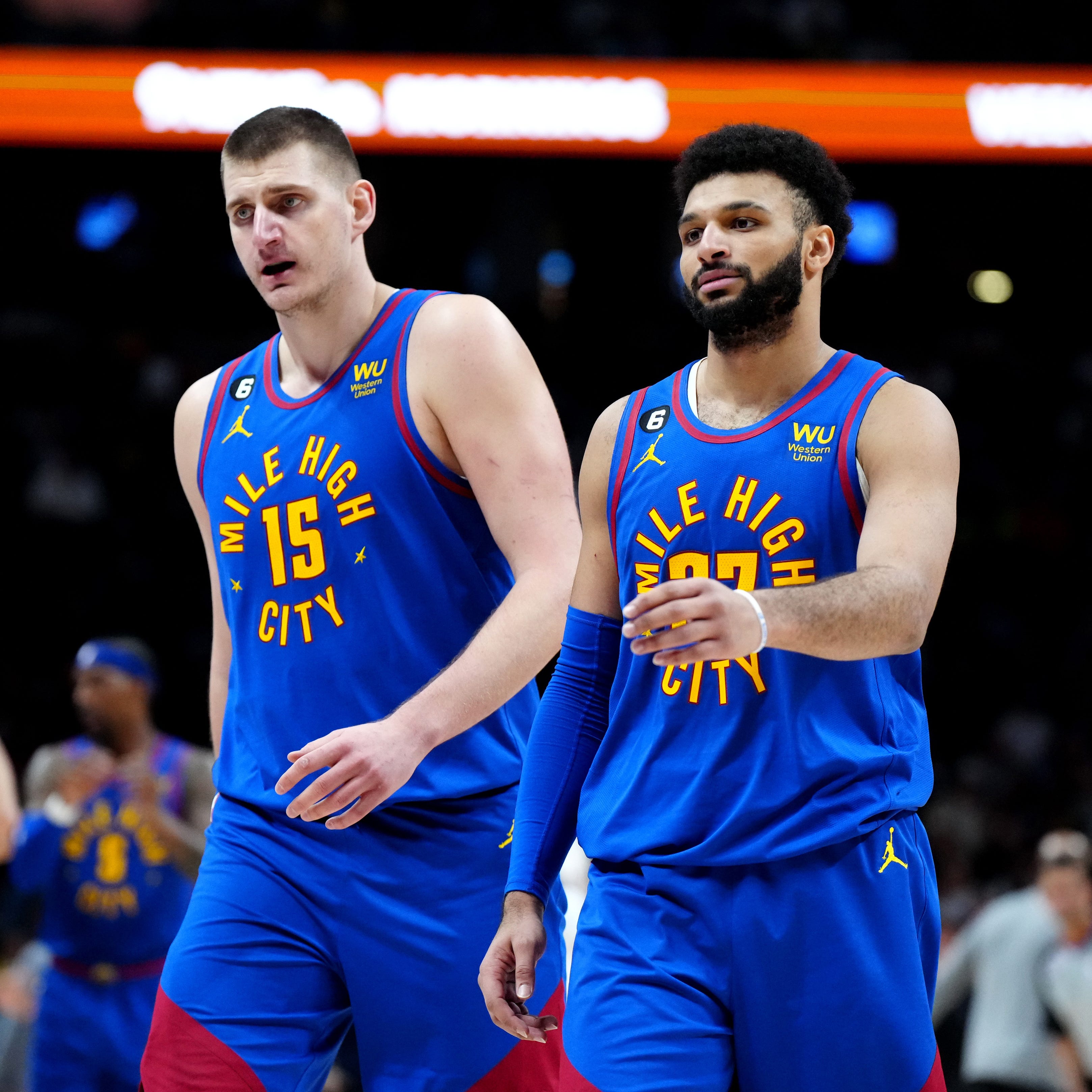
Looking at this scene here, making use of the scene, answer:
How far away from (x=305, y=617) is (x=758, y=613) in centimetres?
137

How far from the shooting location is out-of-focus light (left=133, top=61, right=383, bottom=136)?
37.4 feet

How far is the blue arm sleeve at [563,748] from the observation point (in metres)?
3.05

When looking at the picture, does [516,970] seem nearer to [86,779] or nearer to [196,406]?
[196,406]

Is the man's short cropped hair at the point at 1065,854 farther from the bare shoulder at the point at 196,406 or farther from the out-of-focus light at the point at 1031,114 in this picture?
the out-of-focus light at the point at 1031,114

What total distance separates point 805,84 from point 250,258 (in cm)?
895

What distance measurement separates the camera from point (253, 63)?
11430 mm

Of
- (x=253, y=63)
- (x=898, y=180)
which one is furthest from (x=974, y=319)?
(x=253, y=63)

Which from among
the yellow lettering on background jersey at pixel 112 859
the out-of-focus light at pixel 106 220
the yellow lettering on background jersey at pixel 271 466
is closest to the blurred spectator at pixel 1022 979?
the yellow lettering on background jersey at pixel 112 859

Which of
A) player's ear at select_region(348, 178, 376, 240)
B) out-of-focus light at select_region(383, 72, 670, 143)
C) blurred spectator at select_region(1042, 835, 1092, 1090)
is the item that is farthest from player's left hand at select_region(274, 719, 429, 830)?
out-of-focus light at select_region(383, 72, 670, 143)

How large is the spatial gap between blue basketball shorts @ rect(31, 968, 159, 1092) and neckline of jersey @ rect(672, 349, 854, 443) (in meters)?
4.49

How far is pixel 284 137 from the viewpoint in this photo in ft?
11.7

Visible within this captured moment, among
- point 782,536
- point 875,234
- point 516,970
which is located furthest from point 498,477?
point 875,234

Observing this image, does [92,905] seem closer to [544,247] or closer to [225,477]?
[225,477]

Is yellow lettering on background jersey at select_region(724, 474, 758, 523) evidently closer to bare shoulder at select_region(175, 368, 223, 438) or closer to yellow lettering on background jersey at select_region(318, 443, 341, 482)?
yellow lettering on background jersey at select_region(318, 443, 341, 482)
